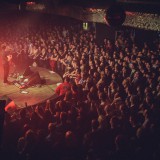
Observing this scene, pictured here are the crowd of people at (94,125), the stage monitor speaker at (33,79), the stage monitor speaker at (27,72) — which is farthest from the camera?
the stage monitor speaker at (27,72)

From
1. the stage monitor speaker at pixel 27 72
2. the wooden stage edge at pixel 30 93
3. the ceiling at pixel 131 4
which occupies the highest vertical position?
the ceiling at pixel 131 4

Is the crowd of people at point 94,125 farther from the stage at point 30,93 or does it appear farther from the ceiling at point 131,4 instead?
the ceiling at point 131,4

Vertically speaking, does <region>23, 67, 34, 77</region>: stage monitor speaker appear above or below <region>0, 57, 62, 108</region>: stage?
above

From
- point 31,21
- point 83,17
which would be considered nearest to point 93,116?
point 83,17

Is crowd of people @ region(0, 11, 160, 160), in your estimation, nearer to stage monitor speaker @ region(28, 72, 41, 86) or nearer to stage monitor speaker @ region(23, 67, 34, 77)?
stage monitor speaker @ region(28, 72, 41, 86)

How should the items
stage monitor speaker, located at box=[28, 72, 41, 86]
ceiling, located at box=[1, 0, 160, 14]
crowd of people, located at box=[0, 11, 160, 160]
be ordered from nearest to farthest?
crowd of people, located at box=[0, 11, 160, 160] < ceiling, located at box=[1, 0, 160, 14] < stage monitor speaker, located at box=[28, 72, 41, 86]

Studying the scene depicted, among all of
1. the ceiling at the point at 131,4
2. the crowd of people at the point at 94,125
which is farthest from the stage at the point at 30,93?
the ceiling at the point at 131,4

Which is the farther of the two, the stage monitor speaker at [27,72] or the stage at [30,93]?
the stage monitor speaker at [27,72]

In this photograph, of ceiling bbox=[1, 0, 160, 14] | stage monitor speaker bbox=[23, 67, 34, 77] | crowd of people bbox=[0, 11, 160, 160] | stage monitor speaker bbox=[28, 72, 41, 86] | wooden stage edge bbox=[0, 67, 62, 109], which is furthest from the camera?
stage monitor speaker bbox=[23, 67, 34, 77]

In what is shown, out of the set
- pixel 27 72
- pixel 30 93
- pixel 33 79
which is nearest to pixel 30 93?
pixel 30 93

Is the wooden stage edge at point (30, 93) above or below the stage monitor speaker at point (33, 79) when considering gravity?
below

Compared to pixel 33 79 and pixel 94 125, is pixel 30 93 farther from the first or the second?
pixel 94 125

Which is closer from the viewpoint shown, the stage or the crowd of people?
the crowd of people

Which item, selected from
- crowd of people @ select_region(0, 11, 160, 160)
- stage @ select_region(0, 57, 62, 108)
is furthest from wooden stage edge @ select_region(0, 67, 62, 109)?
crowd of people @ select_region(0, 11, 160, 160)
